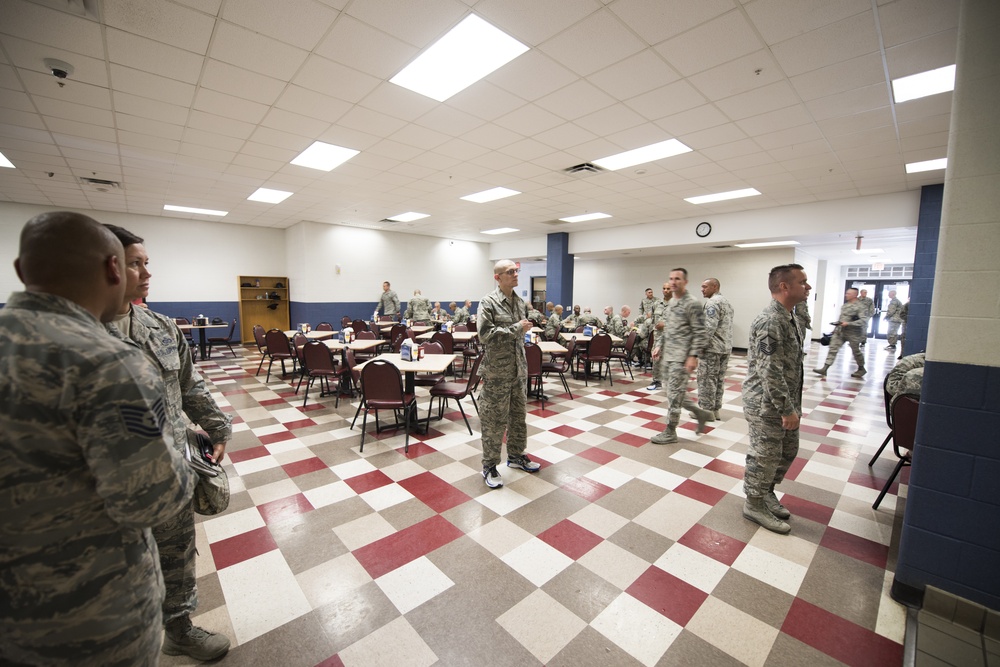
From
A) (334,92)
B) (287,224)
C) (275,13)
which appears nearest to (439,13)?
(275,13)

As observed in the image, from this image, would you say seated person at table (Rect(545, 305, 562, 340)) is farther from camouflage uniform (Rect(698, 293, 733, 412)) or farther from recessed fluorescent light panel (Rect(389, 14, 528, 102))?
recessed fluorescent light panel (Rect(389, 14, 528, 102))

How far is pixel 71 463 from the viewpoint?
85 centimetres

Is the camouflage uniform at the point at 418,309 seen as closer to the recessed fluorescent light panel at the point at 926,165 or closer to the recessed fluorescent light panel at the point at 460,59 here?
the recessed fluorescent light panel at the point at 460,59

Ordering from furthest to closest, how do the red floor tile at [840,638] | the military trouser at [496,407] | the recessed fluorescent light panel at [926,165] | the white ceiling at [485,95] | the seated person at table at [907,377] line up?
the recessed fluorescent light panel at [926,165], the military trouser at [496,407], the seated person at table at [907,377], the white ceiling at [485,95], the red floor tile at [840,638]

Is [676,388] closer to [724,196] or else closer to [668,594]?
[668,594]

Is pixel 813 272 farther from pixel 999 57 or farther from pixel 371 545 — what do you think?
pixel 371 545

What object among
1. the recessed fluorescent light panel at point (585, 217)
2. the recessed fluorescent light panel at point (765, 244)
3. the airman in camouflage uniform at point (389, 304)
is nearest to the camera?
the recessed fluorescent light panel at point (585, 217)

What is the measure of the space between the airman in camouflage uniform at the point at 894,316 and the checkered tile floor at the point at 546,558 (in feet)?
32.2

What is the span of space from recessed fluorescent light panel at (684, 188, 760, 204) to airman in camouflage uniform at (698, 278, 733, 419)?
291 cm

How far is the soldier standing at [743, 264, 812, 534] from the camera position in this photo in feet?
8.14

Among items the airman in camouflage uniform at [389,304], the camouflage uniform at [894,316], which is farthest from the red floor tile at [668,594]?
the camouflage uniform at [894,316]

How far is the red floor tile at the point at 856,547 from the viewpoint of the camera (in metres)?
2.37

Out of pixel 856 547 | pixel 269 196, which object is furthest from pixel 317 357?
pixel 856 547

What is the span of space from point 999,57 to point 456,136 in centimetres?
409
